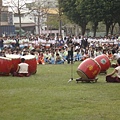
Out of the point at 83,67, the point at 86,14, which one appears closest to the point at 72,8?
the point at 86,14

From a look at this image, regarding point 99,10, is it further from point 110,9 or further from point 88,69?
point 88,69

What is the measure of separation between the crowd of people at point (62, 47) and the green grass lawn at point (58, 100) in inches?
569

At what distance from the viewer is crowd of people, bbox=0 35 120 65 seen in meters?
32.8

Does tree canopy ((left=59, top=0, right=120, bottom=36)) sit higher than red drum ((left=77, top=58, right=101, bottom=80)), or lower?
higher

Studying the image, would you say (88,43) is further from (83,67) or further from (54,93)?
(54,93)

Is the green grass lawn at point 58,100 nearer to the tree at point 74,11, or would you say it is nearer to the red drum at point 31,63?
the red drum at point 31,63

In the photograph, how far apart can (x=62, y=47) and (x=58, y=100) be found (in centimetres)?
2537

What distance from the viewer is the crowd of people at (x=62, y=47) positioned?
3275 cm

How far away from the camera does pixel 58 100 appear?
1298 cm

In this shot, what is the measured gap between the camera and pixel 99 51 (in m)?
35.3

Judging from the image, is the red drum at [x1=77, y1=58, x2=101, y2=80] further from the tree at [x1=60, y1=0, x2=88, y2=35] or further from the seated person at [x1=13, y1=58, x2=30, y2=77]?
the tree at [x1=60, y1=0, x2=88, y2=35]

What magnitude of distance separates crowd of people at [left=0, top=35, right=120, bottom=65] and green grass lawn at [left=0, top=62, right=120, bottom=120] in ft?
47.4

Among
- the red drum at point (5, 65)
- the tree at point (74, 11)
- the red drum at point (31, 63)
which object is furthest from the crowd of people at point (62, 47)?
the tree at point (74, 11)

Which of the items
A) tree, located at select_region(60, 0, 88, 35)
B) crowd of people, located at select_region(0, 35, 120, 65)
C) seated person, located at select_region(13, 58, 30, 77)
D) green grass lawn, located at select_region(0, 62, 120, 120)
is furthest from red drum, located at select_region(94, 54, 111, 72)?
tree, located at select_region(60, 0, 88, 35)
